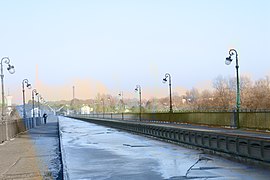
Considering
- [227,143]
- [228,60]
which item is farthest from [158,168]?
[228,60]

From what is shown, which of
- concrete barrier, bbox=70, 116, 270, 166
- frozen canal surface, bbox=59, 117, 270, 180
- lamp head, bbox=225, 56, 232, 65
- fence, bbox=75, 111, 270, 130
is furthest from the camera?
lamp head, bbox=225, 56, 232, 65

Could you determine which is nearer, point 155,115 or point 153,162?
point 153,162

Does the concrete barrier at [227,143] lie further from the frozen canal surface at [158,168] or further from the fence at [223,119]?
the fence at [223,119]

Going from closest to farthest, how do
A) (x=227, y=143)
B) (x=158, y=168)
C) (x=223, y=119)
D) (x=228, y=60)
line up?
1. (x=158, y=168)
2. (x=227, y=143)
3. (x=228, y=60)
4. (x=223, y=119)

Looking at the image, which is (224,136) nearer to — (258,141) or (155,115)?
(258,141)

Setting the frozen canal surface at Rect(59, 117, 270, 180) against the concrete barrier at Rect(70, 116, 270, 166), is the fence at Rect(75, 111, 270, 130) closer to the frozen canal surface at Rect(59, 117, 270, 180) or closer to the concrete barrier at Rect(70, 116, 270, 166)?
the concrete barrier at Rect(70, 116, 270, 166)

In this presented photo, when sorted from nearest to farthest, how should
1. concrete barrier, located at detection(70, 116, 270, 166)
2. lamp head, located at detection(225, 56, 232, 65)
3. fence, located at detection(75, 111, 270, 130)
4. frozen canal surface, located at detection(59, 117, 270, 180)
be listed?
frozen canal surface, located at detection(59, 117, 270, 180) → concrete barrier, located at detection(70, 116, 270, 166) → fence, located at detection(75, 111, 270, 130) → lamp head, located at detection(225, 56, 232, 65)

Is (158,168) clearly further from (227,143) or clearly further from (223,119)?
(223,119)

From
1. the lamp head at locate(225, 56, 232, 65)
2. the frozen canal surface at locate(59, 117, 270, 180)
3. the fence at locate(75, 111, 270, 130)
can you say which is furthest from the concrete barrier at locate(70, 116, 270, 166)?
the lamp head at locate(225, 56, 232, 65)

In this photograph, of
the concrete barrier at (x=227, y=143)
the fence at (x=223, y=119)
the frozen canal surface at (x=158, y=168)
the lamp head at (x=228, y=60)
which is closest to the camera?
the frozen canal surface at (x=158, y=168)

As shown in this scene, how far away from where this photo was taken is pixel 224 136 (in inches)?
925

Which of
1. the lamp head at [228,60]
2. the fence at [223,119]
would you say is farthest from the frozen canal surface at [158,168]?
the lamp head at [228,60]

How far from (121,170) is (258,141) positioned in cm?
557

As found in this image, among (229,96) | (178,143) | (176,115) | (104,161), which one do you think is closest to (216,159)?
(104,161)
